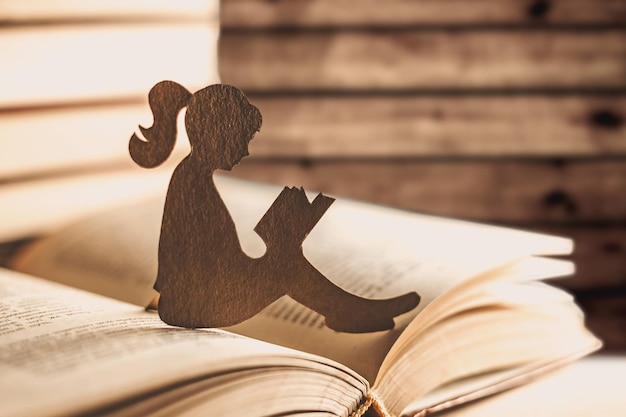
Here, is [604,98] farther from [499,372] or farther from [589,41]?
[499,372]

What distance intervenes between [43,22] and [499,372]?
1002 mm

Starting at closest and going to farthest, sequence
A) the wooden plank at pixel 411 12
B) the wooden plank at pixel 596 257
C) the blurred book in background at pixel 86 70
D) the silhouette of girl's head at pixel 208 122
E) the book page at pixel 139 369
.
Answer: the book page at pixel 139 369
the silhouette of girl's head at pixel 208 122
the blurred book in background at pixel 86 70
the wooden plank at pixel 411 12
the wooden plank at pixel 596 257

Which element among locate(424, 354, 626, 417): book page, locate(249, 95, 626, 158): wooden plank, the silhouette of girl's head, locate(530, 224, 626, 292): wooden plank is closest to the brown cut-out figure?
the silhouette of girl's head

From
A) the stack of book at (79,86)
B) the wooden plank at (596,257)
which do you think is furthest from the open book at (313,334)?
the wooden plank at (596,257)

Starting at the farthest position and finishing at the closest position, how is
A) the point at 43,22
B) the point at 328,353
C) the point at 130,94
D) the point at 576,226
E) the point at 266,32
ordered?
1. the point at 576,226
2. the point at 266,32
3. the point at 130,94
4. the point at 43,22
5. the point at 328,353

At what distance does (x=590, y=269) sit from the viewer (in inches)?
76.8

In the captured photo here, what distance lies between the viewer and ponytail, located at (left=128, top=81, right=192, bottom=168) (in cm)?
67

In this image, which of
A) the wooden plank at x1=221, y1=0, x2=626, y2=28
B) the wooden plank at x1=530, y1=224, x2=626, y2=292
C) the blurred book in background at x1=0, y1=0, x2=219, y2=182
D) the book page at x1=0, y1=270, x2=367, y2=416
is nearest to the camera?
the book page at x1=0, y1=270, x2=367, y2=416

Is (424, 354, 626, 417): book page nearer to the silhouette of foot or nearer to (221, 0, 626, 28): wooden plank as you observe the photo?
the silhouette of foot

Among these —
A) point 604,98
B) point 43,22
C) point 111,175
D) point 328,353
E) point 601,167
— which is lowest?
point 328,353

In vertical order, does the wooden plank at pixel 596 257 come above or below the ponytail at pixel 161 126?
above

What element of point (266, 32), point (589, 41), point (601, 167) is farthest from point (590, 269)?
point (266, 32)

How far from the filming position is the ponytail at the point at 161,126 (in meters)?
0.67

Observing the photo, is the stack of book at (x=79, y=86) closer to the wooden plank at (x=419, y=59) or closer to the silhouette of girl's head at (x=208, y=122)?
the wooden plank at (x=419, y=59)
